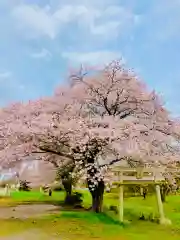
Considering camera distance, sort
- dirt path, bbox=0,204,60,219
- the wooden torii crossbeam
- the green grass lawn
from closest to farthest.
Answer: the green grass lawn < dirt path, bbox=0,204,60,219 < the wooden torii crossbeam

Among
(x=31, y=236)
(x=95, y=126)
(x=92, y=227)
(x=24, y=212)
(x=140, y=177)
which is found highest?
(x=95, y=126)

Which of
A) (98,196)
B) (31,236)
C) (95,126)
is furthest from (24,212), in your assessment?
(31,236)

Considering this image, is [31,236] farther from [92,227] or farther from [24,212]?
[24,212]

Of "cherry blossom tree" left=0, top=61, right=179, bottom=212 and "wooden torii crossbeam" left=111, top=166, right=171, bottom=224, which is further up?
"cherry blossom tree" left=0, top=61, right=179, bottom=212

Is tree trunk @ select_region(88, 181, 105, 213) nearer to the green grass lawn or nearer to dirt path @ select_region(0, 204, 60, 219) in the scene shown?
the green grass lawn

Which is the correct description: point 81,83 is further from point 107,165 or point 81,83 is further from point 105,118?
point 107,165

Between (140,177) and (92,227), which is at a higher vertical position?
(140,177)

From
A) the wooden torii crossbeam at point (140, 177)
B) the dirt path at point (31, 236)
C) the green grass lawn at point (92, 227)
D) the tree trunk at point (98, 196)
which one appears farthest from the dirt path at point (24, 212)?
the dirt path at point (31, 236)

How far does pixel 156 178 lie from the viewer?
17859 mm

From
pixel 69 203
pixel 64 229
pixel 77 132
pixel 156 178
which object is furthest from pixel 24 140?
pixel 69 203

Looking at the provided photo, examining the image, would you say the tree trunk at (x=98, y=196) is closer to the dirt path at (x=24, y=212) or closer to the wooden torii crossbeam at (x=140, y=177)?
the wooden torii crossbeam at (x=140, y=177)

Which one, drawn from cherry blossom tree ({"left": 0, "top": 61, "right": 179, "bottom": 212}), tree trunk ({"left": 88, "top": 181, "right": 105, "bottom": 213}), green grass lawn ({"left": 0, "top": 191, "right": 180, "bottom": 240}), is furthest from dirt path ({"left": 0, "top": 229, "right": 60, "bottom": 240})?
tree trunk ({"left": 88, "top": 181, "right": 105, "bottom": 213})

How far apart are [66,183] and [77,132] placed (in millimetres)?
10791

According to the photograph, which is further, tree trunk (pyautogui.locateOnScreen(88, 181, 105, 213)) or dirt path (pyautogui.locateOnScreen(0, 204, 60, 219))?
tree trunk (pyautogui.locateOnScreen(88, 181, 105, 213))
